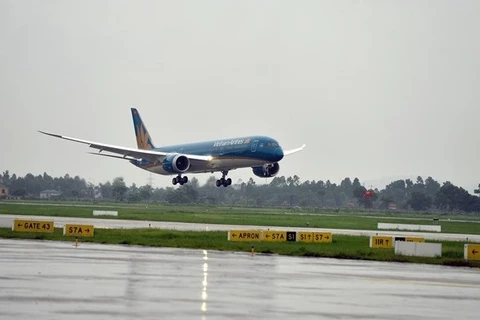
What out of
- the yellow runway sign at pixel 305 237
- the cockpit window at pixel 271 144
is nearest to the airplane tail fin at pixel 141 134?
the cockpit window at pixel 271 144

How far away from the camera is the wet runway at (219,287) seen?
2864 centimetres

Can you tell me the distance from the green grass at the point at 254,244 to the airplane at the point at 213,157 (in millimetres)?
30670

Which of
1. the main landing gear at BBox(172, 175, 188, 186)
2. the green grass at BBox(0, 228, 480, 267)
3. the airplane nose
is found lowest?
the green grass at BBox(0, 228, 480, 267)

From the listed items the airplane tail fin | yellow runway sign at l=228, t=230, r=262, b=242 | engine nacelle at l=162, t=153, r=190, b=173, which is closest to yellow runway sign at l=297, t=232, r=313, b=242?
yellow runway sign at l=228, t=230, r=262, b=242

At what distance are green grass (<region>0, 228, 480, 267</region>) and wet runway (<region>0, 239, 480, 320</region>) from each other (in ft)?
12.4

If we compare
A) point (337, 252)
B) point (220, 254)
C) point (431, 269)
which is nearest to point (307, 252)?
point (337, 252)

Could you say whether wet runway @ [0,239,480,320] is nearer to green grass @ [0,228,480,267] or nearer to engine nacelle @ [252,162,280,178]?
green grass @ [0,228,480,267]

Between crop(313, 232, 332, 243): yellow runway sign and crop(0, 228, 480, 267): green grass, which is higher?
crop(313, 232, 332, 243): yellow runway sign

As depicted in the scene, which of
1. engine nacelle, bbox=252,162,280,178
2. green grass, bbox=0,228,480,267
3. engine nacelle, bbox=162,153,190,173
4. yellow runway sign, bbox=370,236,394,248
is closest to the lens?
green grass, bbox=0,228,480,267

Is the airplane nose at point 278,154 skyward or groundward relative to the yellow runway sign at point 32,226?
skyward

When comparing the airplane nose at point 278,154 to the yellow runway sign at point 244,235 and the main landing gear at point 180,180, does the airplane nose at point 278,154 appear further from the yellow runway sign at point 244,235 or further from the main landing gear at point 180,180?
the yellow runway sign at point 244,235

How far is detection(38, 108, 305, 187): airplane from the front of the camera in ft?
340

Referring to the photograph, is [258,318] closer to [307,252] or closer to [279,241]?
[307,252]

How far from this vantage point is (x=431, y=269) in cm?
4900
